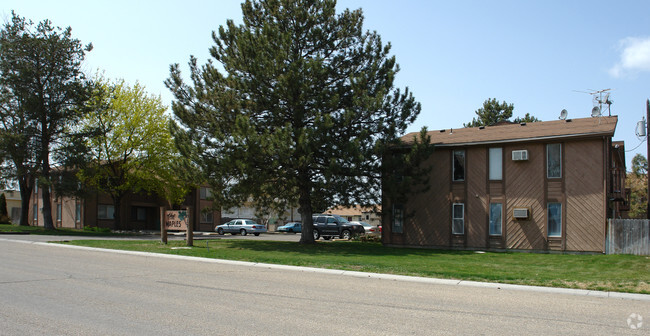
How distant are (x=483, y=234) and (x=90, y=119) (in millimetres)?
32625

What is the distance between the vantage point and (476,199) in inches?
989

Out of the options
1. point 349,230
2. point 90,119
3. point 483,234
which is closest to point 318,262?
point 483,234

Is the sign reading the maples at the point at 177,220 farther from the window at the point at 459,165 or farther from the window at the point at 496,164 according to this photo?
the window at the point at 496,164

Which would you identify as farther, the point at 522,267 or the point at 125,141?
the point at 125,141

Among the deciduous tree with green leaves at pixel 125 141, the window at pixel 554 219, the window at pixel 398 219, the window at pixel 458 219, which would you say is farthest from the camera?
the deciduous tree with green leaves at pixel 125 141

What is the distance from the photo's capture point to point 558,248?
22922 millimetres

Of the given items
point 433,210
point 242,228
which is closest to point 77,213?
point 242,228

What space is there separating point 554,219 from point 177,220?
17066 mm

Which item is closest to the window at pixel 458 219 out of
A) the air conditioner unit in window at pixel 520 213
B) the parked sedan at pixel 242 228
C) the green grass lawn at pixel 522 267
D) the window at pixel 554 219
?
the green grass lawn at pixel 522 267

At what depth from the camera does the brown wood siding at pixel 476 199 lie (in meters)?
24.9

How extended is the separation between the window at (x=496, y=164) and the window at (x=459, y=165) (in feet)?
4.42

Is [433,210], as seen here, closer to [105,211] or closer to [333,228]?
[333,228]

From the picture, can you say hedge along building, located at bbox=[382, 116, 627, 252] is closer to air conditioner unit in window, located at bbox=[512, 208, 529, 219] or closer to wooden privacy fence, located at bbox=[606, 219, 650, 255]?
air conditioner unit in window, located at bbox=[512, 208, 529, 219]

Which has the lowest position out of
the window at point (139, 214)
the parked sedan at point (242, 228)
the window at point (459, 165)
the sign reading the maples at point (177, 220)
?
the parked sedan at point (242, 228)
